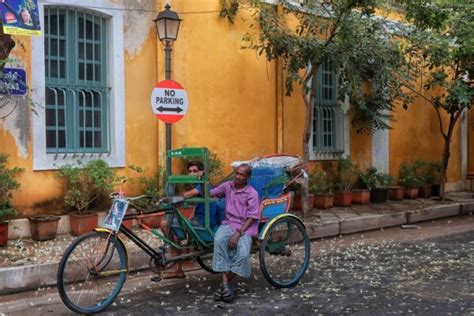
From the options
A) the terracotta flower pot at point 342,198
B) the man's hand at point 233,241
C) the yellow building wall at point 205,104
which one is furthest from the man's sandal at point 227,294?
the terracotta flower pot at point 342,198

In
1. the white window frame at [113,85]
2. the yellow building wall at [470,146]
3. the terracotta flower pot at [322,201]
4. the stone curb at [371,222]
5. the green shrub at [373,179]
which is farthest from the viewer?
the yellow building wall at [470,146]

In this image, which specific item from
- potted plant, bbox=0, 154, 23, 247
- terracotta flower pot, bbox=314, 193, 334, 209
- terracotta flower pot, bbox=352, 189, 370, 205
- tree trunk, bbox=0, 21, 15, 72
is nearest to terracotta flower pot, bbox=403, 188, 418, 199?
terracotta flower pot, bbox=352, 189, 370, 205

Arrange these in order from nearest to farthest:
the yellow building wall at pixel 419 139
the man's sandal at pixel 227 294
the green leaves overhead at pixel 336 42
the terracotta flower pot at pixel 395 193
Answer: the man's sandal at pixel 227 294, the green leaves overhead at pixel 336 42, the terracotta flower pot at pixel 395 193, the yellow building wall at pixel 419 139

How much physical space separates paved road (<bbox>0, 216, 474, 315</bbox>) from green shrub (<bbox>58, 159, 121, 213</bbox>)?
1950 millimetres

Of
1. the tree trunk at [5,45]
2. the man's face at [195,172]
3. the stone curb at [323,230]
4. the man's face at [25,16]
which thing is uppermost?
the man's face at [25,16]

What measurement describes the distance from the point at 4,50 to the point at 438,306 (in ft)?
20.2

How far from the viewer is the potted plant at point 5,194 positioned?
296 inches

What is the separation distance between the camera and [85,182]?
8.49 m

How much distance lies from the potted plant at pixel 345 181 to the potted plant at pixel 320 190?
0.33m

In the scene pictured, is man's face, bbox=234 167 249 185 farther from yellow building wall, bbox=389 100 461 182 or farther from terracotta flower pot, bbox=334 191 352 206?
yellow building wall, bbox=389 100 461 182

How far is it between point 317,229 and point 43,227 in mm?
4321

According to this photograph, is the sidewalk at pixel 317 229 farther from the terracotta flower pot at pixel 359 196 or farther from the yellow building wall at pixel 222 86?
the yellow building wall at pixel 222 86

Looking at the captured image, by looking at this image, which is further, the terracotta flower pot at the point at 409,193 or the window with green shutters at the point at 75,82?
the terracotta flower pot at the point at 409,193

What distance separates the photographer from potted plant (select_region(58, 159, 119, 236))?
8.35 meters
